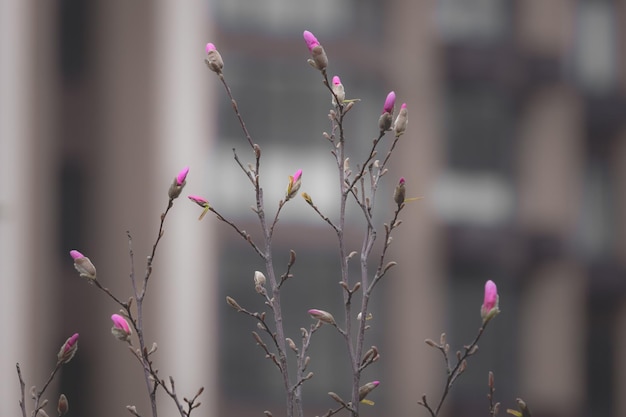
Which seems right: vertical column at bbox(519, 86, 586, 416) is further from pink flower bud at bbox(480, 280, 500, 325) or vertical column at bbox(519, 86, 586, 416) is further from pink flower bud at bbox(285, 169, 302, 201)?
pink flower bud at bbox(480, 280, 500, 325)

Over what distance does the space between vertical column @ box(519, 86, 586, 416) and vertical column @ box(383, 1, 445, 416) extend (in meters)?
2.77

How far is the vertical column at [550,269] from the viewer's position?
1197 inches

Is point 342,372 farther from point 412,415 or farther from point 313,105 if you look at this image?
point 313,105

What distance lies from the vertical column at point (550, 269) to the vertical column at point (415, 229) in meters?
2.77

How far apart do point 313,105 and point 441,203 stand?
473 centimetres

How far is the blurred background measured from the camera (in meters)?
25.6

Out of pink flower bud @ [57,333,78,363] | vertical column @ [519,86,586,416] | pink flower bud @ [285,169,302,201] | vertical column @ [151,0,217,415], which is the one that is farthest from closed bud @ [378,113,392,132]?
vertical column @ [519,86,586,416]

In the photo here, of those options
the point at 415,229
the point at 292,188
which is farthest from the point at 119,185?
the point at 292,188

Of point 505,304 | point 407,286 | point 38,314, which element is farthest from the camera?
point 505,304

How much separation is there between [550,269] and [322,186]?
698 cm

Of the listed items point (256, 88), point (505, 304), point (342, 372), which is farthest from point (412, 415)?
point (256, 88)

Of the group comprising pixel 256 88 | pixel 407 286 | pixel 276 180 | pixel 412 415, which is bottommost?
pixel 412 415

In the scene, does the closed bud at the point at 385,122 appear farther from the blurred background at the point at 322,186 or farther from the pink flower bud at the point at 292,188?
the blurred background at the point at 322,186

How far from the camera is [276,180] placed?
2600 centimetres
